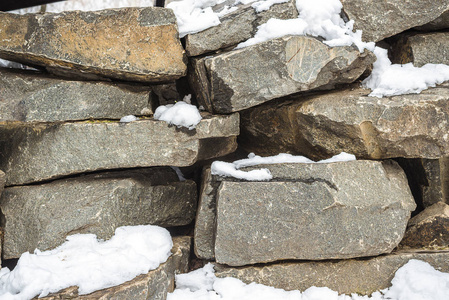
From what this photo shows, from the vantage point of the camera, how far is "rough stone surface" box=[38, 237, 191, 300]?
2.26m

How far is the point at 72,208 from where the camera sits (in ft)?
9.20

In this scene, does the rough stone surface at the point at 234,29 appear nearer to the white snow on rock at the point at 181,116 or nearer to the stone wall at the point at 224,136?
the stone wall at the point at 224,136

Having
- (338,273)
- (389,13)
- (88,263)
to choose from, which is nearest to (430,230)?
(338,273)

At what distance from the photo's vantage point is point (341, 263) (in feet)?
9.16

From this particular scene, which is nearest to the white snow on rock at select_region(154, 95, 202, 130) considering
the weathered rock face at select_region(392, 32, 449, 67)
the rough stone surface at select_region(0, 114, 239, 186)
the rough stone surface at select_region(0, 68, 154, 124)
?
the rough stone surface at select_region(0, 114, 239, 186)

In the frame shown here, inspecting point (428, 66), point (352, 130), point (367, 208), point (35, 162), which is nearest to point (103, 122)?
point (35, 162)

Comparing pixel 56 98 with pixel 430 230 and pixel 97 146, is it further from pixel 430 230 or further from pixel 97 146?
pixel 430 230

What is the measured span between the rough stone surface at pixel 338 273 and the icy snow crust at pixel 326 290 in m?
0.04

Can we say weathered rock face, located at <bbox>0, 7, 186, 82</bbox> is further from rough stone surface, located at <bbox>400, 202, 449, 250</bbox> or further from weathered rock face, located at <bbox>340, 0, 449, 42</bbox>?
rough stone surface, located at <bbox>400, 202, 449, 250</bbox>

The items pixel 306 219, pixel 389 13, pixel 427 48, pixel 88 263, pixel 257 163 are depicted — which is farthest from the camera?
pixel 427 48

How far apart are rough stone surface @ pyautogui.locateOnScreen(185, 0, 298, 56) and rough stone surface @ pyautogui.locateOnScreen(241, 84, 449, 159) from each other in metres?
0.67

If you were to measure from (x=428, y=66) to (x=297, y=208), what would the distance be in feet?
5.41

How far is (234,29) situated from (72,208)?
1.82 m

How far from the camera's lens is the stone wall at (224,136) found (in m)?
2.69
